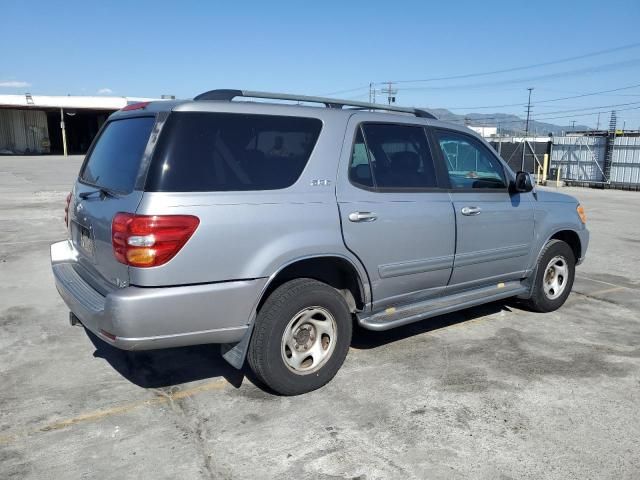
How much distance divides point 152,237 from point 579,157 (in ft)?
90.5

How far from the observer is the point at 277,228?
3484 mm

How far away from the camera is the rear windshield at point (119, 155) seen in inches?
136

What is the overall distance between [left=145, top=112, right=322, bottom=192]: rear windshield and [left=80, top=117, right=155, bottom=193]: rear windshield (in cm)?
24

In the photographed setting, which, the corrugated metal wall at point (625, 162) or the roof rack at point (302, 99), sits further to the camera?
the corrugated metal wall at point (625, 162)

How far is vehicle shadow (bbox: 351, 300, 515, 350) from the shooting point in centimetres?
485

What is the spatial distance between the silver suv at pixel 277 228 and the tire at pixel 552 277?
73 cm

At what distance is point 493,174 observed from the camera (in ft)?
16.5

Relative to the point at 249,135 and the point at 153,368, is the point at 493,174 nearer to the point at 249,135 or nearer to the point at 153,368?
the point at 249,135

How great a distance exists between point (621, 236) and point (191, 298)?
10.4m

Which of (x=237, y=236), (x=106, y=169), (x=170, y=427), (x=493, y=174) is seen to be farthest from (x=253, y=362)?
(x=493, y=174)

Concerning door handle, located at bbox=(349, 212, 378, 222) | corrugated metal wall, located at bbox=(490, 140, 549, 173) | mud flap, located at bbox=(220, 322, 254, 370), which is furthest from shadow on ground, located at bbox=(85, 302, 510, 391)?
corrugated metal wall, located at bbox=(490, 140, 549, 173)

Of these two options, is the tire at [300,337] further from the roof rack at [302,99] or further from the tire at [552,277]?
the tire at [552,277]

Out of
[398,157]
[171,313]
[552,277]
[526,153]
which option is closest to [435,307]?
[398,157]

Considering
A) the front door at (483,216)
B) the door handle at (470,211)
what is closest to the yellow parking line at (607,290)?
the front door at (483,216)
